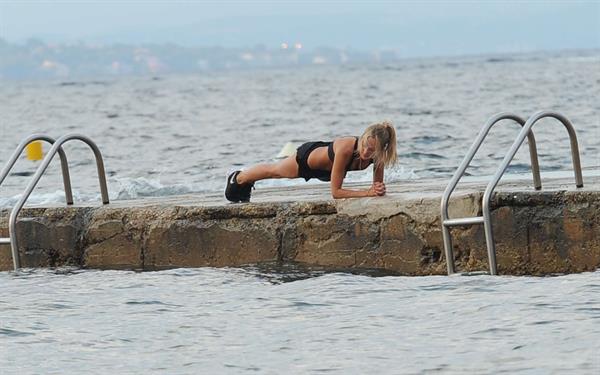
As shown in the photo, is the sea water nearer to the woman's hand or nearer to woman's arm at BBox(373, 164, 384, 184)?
the woman's hand

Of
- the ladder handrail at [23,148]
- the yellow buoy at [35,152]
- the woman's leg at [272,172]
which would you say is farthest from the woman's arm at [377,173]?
the yellow buoy at [35,152]

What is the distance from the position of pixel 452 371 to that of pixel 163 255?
165 inches

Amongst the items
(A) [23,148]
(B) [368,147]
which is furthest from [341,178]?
(A) [23,148]

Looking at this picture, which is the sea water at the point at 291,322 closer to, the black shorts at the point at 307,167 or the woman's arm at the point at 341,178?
the woman's arm at the point at 341,178

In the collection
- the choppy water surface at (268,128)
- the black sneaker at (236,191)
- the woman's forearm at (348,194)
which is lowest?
the choppy water surface at (268,128)

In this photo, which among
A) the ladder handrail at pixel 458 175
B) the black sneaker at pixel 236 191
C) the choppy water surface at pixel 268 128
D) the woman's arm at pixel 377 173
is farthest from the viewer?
the choppy water surface at pixel 268 128

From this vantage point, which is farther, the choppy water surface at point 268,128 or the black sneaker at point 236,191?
the choppy water surface at point 268,128

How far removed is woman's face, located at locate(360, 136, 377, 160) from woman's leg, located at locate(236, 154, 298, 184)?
820 mm

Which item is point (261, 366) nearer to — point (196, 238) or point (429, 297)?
point (429, 297)

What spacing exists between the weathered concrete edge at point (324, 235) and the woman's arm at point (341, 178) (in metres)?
0.07

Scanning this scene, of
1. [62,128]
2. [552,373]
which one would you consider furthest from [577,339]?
[62,128]

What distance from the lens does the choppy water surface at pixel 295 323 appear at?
729 centimetres

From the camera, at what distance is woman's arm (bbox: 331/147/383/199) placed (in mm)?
9992

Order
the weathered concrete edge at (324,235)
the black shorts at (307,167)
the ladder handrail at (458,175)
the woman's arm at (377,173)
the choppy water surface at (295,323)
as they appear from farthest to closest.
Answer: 1. the black shorts at (307,167)
2. the woman's arm at (377,173)
3. the weathered concrete edge at (324,235)
4. the ladder handrail at (458,175)
5. the choppy water surface at (295,323)
